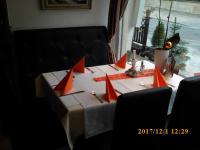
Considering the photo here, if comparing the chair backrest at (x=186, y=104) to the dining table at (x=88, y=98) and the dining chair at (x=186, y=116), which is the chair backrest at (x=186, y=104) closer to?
the dining chair at (x=186, y=116)

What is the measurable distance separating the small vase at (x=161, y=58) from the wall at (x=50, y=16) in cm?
97

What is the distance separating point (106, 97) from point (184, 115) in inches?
18.2

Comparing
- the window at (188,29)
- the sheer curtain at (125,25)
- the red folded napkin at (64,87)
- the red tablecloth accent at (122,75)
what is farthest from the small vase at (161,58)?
the sheer curtain at (125,25)

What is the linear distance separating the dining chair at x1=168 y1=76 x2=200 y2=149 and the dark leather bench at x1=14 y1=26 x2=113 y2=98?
3.79ft

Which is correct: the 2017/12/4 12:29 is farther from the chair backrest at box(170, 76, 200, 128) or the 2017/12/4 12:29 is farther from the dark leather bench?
the dark leather bench

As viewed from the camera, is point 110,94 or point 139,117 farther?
point 110,94

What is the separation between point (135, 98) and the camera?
3.39 ft

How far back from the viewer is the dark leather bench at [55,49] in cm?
196

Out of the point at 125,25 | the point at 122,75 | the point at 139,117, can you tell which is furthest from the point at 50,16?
the point at 139,117

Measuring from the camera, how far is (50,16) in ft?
7.15

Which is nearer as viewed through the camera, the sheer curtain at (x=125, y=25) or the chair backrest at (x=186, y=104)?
the chair backrest at (x=186, y=104)

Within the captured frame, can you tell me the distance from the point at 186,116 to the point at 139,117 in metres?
0.35

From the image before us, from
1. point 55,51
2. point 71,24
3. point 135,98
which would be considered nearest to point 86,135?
point 135,98

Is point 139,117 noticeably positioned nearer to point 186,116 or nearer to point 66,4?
point 186,116
